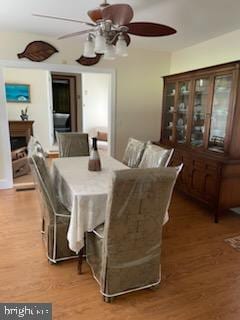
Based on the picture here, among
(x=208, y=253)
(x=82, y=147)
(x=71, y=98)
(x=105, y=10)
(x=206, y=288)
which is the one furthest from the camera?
(x=71, y=98)

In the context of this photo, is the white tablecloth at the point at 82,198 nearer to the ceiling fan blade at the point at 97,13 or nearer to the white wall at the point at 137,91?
the ceiling fan blade at the point at 97,13

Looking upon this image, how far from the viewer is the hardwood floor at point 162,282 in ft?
5.63

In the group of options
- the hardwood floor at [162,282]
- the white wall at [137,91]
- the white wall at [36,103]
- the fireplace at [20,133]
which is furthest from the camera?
the white wall at [36,103]

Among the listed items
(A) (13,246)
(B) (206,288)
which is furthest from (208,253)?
(A) (13,246)

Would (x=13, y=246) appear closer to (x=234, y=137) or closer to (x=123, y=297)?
(x=123, y=297)

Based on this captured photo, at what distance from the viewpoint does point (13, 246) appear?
96.7 inches

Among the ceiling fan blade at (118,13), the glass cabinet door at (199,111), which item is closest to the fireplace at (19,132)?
the glass cabinet door at (199,111)

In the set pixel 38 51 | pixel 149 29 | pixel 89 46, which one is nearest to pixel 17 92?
pixel 38 51

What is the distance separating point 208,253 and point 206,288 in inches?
20.5

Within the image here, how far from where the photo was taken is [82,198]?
6.10ft

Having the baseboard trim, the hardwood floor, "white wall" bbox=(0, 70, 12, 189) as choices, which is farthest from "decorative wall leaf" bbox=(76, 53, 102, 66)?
the hardwood floor

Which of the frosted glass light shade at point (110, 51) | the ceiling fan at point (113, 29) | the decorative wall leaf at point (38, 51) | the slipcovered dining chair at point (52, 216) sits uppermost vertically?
the decorative wall leaf at point (38, 51)

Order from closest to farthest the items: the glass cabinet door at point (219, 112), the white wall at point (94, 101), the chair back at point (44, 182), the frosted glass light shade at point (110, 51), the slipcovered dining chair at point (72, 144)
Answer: the chair back at point (44, 182) → the frosted glass light shade at point (110, 51) → the glass cabinet door at point (219, 112) → the slipcovered dining chair at point (72, 144) → the white wall at point (94, 101)

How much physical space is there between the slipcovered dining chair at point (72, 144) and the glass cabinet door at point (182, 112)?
1.56 metres
